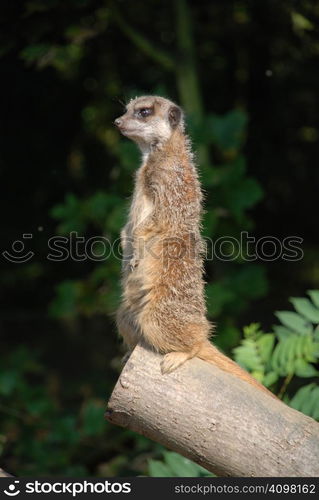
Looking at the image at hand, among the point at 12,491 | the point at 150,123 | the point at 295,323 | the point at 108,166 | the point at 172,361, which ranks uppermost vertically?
the point at 108,166

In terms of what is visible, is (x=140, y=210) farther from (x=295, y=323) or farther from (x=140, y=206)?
(x=295, y=323)

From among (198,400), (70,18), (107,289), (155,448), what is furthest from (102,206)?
(198,400)

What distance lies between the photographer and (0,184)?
5074 mm

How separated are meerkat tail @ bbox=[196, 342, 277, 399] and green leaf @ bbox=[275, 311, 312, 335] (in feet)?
0.69

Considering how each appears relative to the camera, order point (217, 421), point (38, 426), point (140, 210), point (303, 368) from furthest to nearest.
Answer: point (38, 426) → point (140, 210) → point (303, 368) → point (217, 421)

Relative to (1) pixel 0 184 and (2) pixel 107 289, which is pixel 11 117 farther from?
(2) pixel 107 289

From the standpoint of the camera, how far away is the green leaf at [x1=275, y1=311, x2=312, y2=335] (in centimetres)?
225

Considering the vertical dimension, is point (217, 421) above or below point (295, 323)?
below

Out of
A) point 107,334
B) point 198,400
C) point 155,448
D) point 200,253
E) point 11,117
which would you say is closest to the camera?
point 198,400

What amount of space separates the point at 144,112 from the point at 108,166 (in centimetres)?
269

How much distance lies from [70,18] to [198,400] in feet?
8.55

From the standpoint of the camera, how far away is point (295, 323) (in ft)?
7.43
